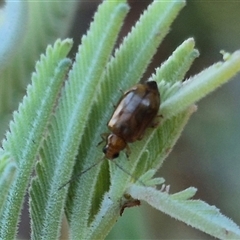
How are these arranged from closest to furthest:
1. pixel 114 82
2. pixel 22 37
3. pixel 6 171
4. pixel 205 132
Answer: pixel 6 171 < pixel 114 82 < pixel 22 37 < pixel 205 132

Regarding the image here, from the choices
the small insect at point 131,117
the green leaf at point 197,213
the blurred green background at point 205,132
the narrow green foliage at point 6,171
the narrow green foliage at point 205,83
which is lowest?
the green leaf at point 197,213

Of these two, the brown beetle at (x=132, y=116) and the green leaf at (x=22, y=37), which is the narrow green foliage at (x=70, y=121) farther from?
the green leaf at (x=22, y=37)

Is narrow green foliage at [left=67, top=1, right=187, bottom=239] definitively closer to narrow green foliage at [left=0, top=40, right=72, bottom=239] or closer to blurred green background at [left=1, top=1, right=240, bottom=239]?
narrow green foliage at [left=0, top=40, right=72, bottom=239]

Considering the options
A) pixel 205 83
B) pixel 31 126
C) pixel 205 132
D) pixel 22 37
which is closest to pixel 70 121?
pixel 31 126

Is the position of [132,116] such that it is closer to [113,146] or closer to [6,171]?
[113,146]

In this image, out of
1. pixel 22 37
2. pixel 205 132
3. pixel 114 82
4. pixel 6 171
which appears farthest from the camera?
pixel 205 132

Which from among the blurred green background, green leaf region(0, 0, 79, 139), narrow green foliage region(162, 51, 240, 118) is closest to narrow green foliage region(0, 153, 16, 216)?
narrow green foliage region(162, 51, 240, 118)

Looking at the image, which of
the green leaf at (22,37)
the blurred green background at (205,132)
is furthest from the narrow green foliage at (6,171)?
the blurred green background at (205,132)
